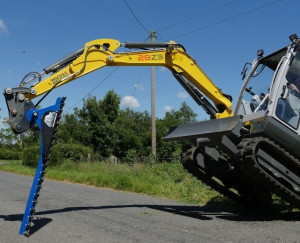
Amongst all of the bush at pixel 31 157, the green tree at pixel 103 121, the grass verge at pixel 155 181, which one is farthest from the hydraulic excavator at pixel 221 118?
the green tree at pixel 103 121

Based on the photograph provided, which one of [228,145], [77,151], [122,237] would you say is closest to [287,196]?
[228,145]

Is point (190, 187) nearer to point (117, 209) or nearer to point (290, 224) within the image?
point (117, 209)

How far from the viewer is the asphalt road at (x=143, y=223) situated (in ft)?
17.1

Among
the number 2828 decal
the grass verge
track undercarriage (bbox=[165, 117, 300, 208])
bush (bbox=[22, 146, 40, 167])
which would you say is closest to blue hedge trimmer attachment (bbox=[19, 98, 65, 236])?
the number 2828 decal

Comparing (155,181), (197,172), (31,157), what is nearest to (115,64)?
(197,172)

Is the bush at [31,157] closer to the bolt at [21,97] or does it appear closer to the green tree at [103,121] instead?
the green tree at [103,121]

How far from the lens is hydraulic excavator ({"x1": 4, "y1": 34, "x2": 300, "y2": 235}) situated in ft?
19.9

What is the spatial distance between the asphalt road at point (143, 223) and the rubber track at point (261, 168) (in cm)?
54

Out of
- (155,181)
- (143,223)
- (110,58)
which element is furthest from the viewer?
(155,181)

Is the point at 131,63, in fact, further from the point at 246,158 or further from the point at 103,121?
the point at 103,121

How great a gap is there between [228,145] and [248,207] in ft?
7.35

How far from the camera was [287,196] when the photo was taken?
6309mm

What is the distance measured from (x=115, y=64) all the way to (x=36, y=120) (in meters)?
2.19

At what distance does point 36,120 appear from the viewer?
19.7 feet
